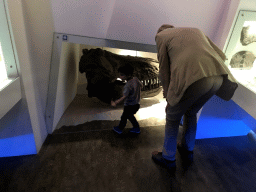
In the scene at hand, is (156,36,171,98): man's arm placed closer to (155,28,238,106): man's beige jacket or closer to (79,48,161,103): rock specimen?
(155,28,238,106): man's beige jacket

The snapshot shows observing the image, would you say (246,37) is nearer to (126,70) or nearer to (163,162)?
(126,70)

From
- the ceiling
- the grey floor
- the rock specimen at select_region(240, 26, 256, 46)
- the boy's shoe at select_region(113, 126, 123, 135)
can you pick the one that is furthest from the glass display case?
the boy's shoe at select_region(113, 126, 123, 135)

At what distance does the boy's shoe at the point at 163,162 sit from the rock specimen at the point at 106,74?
1.38 metres

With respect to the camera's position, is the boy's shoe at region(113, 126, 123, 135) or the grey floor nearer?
the grey floor

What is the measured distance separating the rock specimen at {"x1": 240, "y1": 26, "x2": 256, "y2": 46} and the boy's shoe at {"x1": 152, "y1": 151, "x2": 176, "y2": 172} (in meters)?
1.65

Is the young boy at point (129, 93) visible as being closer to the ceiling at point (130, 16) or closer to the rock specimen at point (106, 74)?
the ceiling at point (130, 16)

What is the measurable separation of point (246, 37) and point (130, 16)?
55.1 inches

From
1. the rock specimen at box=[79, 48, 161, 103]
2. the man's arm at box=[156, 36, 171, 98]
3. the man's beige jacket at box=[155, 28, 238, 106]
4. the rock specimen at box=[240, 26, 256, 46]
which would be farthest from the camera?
the rock specimen at box=[79, 48, 161, 103]

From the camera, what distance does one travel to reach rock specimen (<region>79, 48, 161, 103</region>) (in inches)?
126

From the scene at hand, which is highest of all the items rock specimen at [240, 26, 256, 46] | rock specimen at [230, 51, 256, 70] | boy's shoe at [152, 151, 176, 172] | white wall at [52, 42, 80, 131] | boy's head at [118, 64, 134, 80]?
rock specimen at [240, 26, 256, 46]

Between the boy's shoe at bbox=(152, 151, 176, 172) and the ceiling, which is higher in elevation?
the ceiling

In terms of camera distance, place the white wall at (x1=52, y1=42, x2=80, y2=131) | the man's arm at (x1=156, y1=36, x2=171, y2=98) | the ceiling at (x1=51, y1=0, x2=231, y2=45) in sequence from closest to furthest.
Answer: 1. the man's arm at (x1=156, y1=36, x2=171, y2=98)
2. the ceiling at (x1=51, y1=0, x2=231, y2=45)
3. the white wall at (x1=52, y1=42, x2=80, y2=131)

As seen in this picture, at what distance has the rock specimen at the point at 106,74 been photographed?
3201mm

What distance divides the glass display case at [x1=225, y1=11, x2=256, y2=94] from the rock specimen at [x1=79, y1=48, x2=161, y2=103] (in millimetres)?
1489
